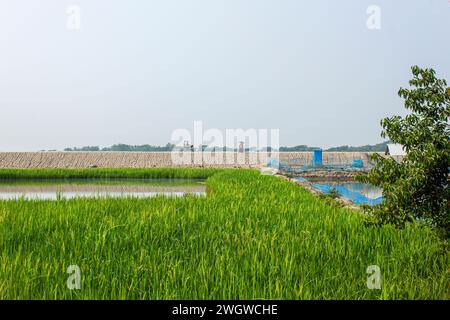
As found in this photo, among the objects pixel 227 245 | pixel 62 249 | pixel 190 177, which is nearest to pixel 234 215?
pixel 227 245

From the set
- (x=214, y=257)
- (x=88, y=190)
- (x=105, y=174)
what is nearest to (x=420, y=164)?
(x=214, y=257)

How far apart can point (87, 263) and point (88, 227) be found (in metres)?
1.39

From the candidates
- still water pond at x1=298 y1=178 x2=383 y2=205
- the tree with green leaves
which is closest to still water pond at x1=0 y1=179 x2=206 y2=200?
still water pond at x1=298 y1=178 x2=383 y2=205

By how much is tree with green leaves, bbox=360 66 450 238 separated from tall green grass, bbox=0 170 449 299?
1.59ft

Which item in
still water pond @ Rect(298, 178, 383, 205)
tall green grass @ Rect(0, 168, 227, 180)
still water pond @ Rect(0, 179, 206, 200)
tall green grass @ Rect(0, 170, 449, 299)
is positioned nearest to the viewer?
tall green grass @ Rect(0, 170, 449, 299)

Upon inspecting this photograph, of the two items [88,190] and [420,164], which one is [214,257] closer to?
[420,164]

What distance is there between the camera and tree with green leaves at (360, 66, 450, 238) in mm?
3174

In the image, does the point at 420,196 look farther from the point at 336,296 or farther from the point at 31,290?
the point at 31,290

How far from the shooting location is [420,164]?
3.15 meters

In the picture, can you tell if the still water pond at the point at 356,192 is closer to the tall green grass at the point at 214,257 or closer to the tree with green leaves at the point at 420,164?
the tall green grass at the point at 214,257

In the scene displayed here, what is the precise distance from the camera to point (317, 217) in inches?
225

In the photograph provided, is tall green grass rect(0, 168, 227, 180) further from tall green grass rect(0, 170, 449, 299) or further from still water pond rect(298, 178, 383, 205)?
tall green grass rect(0, 170, 449, 299)

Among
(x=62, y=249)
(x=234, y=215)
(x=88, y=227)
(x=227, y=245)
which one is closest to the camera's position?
(x=62, y=249)

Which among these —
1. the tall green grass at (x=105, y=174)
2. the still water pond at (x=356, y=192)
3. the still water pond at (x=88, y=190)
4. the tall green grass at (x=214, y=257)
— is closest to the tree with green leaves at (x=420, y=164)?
the tall green grass at (x=214, y=257)
